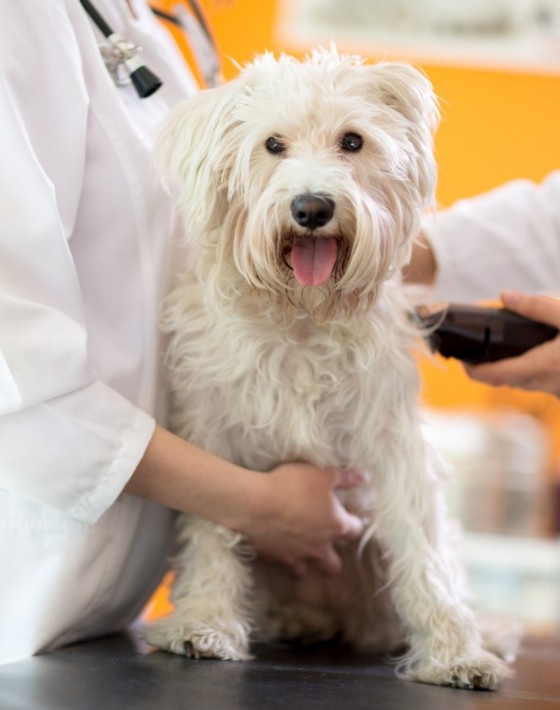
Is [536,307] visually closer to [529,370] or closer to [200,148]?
[529,370]

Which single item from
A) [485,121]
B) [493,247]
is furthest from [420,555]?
[485,121]

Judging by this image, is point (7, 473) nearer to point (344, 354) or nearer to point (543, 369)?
point (344, 354)

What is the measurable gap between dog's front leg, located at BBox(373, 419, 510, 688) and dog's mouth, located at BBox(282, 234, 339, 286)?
0.27 meters

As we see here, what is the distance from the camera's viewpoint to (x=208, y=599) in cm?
124

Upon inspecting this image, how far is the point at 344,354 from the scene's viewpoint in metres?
1.23

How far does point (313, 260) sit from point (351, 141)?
0.48 ft

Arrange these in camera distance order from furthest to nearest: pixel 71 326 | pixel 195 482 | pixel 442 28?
pixel 442 28 < pixel 195 482 < pixel 71 326

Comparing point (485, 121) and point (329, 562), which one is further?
point (485, 121)

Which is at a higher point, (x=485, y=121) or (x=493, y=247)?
(x=493, y=247)

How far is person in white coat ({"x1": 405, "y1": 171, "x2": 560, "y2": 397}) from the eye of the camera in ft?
5.32

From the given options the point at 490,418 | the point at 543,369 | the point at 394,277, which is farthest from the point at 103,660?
the point at 490,418

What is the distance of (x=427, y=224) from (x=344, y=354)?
0.49 m

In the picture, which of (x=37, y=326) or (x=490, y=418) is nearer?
(x=37, y=326)

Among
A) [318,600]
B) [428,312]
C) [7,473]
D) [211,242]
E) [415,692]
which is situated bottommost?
[318,600]
